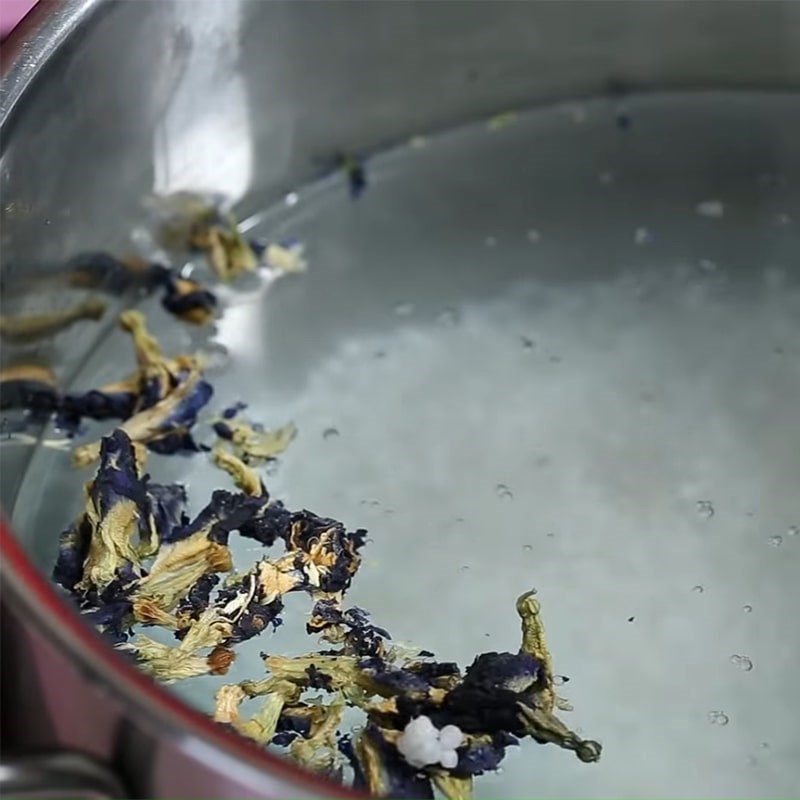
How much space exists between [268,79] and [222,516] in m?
0.34

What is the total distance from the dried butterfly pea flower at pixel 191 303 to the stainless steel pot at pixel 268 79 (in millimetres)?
50

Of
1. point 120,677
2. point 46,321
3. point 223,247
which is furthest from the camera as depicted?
point 223,247

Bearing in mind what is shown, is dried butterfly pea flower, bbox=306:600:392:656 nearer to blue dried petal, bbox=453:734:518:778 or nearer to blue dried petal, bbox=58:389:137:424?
Answer: blue dried petal, bbox=453:734:518:778

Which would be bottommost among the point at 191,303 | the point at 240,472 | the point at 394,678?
the point at 394,678

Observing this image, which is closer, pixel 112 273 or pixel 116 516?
pixel 116 516

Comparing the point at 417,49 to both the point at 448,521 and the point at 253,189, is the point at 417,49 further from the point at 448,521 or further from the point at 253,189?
the point at 448,521

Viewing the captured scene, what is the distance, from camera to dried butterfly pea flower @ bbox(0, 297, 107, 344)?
820mm

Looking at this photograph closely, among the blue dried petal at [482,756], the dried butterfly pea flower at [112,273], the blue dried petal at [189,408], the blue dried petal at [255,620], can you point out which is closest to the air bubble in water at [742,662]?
the blue dried petal at [482,756]

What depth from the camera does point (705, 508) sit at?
822mm

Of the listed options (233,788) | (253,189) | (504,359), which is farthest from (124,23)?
(233,788)

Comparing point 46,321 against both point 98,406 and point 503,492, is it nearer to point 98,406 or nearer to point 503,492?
point 98,406

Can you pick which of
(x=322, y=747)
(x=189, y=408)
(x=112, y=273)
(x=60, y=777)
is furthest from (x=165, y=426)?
(x=60, y=777)

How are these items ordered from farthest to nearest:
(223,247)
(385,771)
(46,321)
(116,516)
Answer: (223,247), (46,321), (116,516), (385,771)

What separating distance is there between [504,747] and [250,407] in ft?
0.94
